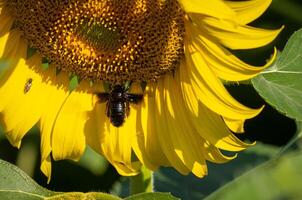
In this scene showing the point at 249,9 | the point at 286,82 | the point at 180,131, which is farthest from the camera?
the point at 180,131

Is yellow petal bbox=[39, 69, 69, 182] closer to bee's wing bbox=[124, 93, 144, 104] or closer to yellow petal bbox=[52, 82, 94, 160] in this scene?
yellow petal bbox=[52, 82, 94, 160]

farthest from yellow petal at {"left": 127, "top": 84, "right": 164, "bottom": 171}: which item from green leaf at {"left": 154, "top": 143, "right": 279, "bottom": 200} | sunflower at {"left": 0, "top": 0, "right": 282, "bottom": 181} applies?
green leaf at {"left": 154, "top": 143, "right": 279, "bottom": 200}

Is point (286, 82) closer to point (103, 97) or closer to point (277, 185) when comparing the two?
point (277, 185)

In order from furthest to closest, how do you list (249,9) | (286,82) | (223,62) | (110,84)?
(110,84)
(286,82)
(223,62)
(249,9)

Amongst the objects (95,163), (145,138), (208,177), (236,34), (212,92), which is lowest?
(95,163)

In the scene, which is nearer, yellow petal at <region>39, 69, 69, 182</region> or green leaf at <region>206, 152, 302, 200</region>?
green leaf at <region>206, 152, 302, 200</region>

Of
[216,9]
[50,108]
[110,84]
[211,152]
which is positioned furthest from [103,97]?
[216,9]

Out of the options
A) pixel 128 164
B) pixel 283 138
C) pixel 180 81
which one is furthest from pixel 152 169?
pixel 283 138
